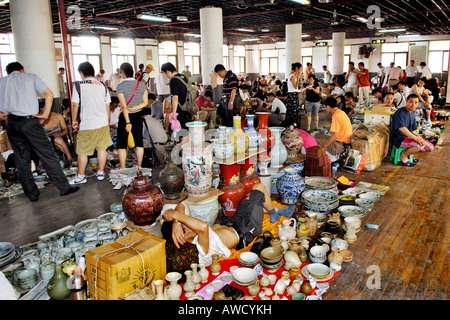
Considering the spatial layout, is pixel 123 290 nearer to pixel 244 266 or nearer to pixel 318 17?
pixel 244 266

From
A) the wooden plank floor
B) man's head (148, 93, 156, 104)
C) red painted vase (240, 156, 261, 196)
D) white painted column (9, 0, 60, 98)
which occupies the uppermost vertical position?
white painted column (9, 0, 60, 98)

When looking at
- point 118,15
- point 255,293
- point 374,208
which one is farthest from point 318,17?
point 255,293

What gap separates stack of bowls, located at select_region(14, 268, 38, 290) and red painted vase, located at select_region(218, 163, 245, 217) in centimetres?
194

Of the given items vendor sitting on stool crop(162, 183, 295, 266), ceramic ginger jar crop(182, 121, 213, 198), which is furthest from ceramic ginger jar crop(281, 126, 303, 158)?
ceramic ginger jar crop(182, 121, 213, 198)

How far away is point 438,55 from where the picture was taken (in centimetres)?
2198

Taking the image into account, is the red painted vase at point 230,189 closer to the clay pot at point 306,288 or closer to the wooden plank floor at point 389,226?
the wooden plank floor at point 389,226

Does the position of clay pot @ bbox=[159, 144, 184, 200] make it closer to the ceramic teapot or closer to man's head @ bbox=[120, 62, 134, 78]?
the ceramic teapot

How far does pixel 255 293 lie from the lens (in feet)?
8.21

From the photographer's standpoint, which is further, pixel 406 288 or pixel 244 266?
pixel 244 266

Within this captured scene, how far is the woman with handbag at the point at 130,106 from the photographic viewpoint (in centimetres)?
486

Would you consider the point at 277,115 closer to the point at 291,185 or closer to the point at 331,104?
the point at 331,104

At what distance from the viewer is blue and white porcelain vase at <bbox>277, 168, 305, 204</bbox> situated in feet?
13.9

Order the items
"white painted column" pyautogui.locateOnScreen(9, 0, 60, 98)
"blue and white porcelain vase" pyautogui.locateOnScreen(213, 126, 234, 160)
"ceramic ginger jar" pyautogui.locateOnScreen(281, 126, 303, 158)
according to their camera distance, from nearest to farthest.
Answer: "blue and white porcelain vase" pyautogui.locateOnScreen(213, 126, 234, 160)
"ceramic ginger jar" pyautogui.locateOnScreen(281, 126, 303, 158)
"white painted column" pyautogui.locateOnScreen(9, 0, 60, 98)
